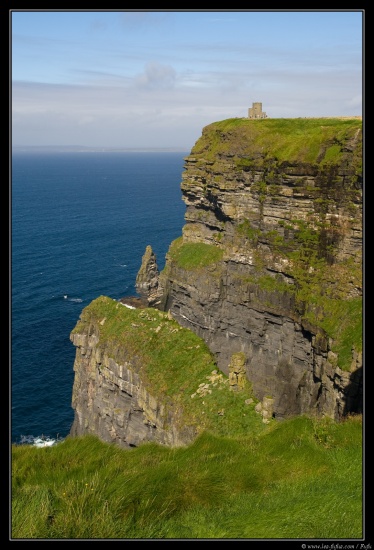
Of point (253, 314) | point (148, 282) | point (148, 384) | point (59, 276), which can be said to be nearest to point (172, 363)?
point (148, 384)

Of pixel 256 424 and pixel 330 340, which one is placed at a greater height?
pixel 330 340

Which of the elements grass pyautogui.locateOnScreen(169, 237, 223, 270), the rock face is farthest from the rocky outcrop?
the rock face

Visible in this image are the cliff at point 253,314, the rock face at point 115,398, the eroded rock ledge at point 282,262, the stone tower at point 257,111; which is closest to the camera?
the cliff at point 253,314

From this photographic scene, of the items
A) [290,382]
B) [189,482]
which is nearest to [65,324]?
[290,382]

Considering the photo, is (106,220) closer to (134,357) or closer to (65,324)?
(65,324)

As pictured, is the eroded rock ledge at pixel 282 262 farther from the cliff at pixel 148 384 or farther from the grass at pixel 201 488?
the grass at pixel 201 488

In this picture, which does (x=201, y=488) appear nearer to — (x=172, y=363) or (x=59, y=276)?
(x=172, y=363)

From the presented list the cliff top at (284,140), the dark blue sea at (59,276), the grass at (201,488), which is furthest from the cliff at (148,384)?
the cliff top at (284,140)
